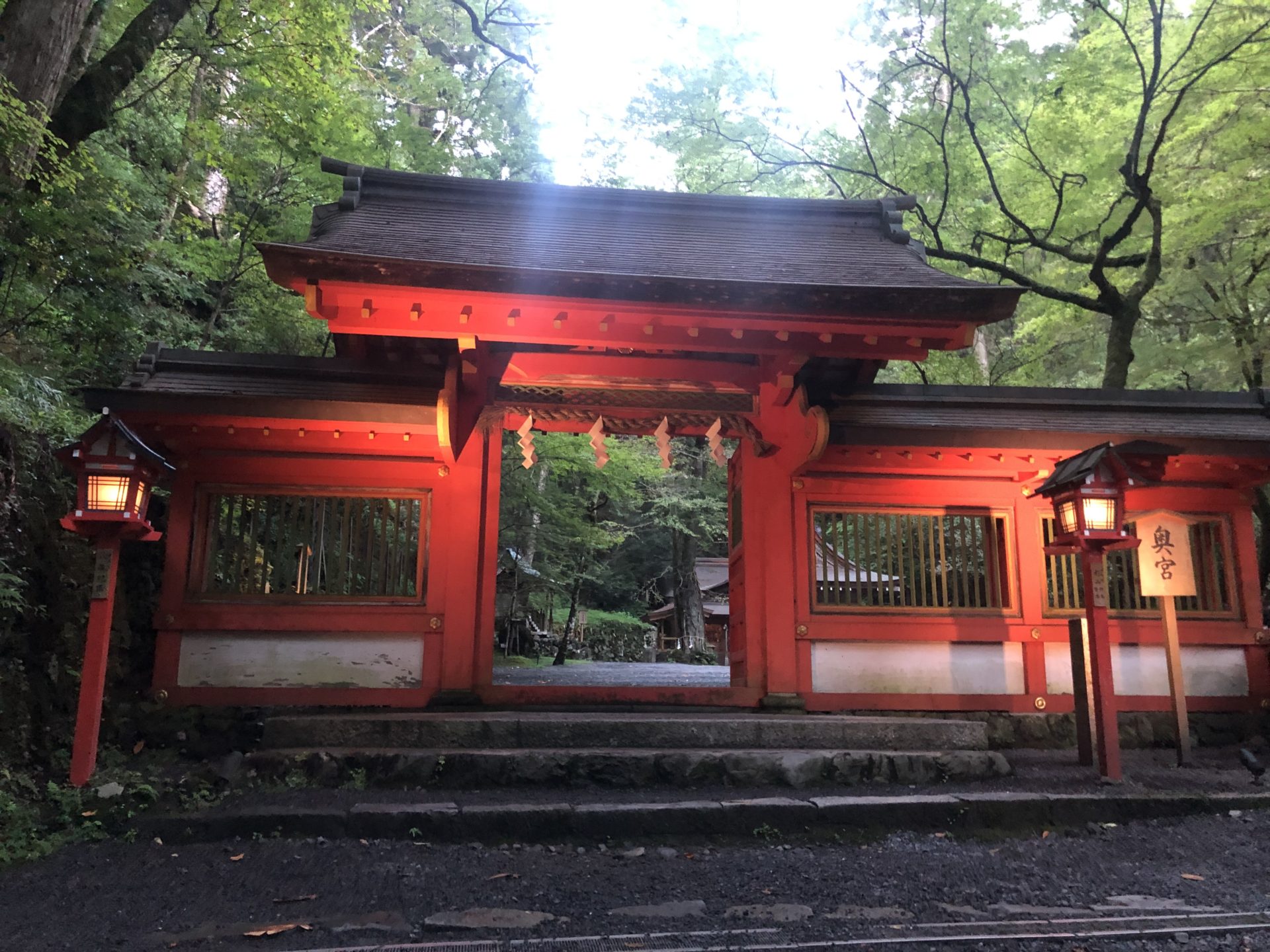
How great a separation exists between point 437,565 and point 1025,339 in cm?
1421

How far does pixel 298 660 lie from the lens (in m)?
6.15

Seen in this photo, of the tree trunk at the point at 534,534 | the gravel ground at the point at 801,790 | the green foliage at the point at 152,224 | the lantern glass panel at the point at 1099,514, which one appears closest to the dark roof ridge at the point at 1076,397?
the lantern glass panel at the point at 1099,514

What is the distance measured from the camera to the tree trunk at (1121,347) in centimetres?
991

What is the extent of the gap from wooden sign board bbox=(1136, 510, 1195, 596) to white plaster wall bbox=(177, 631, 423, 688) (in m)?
5.86

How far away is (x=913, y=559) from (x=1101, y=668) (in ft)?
6.08

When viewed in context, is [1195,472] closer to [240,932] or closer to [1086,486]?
[1086,486]

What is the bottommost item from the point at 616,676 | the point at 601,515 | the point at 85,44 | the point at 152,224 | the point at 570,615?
the point at 616,676

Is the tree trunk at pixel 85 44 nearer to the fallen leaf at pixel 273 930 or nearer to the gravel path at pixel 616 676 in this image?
the gravel path at pixel 616 676

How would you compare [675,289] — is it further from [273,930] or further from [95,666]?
[95,666]

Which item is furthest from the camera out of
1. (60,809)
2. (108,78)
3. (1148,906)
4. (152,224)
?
(152,224)

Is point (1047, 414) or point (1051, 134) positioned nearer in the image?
point (1047, 414)

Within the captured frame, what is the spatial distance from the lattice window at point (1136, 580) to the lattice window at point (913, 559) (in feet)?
1.50

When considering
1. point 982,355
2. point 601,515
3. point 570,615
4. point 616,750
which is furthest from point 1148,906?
point 601,515

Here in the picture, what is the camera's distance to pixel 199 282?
36.2 ft
